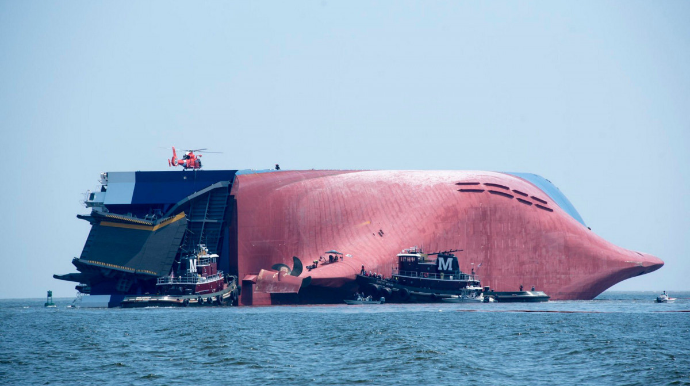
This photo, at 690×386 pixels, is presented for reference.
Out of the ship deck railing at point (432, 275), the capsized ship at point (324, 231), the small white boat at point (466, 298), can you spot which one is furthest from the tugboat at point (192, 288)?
the small white boat at point (466, 298)

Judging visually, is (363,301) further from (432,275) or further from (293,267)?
(293,267)

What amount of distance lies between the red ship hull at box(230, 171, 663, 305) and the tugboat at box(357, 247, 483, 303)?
3.16m

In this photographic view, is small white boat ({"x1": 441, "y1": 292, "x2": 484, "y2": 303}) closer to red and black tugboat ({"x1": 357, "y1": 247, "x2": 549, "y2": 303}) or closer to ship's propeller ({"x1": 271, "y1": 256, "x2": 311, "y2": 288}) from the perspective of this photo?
red and black tugboat ({"x1": 357, "y1": 247, "x2": 549, "y2": 303})

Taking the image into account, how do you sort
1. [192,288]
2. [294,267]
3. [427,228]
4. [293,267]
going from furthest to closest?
[427,228] → [293,267] → [294,267] → [192,288]

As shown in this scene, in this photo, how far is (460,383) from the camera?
114 feet

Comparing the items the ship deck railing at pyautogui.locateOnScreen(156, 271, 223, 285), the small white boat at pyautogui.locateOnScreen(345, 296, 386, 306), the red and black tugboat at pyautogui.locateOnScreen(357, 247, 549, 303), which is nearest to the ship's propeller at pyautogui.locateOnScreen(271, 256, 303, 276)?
the small white boat at pyautogui.locateOnScreen(345, 296, 386, 306)

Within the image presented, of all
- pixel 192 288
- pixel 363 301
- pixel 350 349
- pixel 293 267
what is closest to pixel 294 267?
pixel 293 267

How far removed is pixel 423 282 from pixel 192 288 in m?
21.0

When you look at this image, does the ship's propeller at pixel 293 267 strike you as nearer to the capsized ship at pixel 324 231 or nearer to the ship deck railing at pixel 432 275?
the capsized ship at pixel 324 231

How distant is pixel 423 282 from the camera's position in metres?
83.4

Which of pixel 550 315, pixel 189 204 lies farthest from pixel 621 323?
pixel 189 204

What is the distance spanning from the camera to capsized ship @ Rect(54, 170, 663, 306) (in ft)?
272

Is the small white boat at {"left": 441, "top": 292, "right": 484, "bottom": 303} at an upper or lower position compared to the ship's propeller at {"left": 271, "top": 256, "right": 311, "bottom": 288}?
lower

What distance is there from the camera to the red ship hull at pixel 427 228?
88.6m
